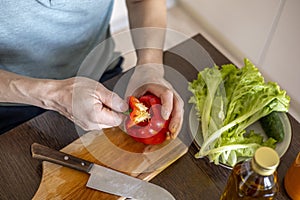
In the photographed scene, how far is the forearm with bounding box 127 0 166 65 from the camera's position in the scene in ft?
3.01

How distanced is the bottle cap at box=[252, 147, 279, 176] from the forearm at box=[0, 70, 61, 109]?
0.41 m

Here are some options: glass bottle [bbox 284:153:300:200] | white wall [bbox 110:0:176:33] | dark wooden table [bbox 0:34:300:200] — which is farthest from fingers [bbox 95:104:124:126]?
white wall [bbox 110:0:176:33]

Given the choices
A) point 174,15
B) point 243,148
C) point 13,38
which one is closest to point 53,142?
point 13,38

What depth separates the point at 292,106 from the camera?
146cm

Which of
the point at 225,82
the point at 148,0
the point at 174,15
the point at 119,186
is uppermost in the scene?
the point at 148,0

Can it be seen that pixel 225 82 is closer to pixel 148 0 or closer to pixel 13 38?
pixel 148 0

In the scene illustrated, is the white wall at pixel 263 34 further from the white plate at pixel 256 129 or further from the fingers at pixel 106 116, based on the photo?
the fingers at pixel 106 116

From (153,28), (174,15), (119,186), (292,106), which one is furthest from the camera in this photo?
(174,15)

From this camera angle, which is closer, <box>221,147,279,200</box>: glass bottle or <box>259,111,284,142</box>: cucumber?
<box>221,147,279,200</box>: glass bottle

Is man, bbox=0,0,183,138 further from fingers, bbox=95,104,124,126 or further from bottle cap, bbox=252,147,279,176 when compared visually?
bottle cap, bbox=252,147,279,176

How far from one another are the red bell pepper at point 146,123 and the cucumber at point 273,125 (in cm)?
20

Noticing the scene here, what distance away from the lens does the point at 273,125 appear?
78 cm

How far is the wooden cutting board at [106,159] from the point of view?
715mm

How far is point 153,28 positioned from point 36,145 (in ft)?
1.32
